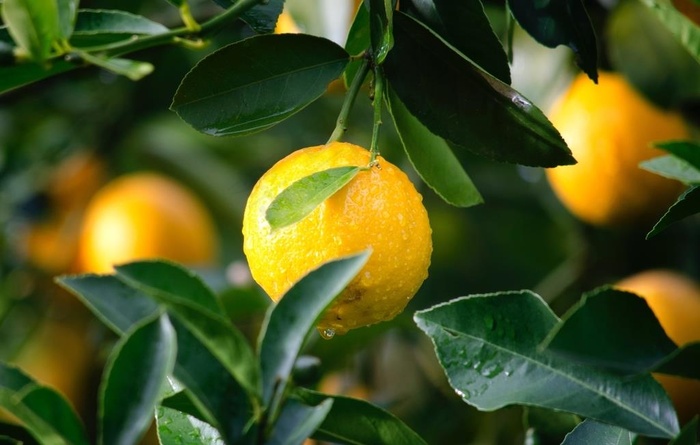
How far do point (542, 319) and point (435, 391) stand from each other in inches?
43.3

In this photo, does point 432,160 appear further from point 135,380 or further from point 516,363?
point 135,380

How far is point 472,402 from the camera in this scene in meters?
0.73

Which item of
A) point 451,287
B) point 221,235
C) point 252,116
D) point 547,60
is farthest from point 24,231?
point 252,116

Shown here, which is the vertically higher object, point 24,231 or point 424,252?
point 424,252

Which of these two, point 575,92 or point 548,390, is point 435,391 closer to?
point 575,92

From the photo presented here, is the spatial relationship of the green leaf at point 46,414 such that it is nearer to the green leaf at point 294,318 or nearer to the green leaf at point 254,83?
the green leaf at point 294,318

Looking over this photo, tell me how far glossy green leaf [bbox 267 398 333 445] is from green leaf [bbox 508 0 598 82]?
354mm

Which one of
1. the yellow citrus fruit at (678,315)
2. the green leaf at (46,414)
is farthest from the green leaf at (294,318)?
the yellow citrus fruit at (678,315)

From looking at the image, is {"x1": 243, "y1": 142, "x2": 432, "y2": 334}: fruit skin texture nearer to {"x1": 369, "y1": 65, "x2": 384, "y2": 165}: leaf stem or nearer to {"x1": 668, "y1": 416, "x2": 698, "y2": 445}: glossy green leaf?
{"x1": 369, "y1": 65, "x2": 384, "y2": 165}: leaf stem

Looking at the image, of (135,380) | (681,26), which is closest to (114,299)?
(135,380)

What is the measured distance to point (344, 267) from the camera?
62cm

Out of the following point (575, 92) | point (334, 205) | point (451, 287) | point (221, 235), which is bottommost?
point (221, 235)

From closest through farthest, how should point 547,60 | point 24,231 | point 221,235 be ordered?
point 547,60
point 24,231
point 221,235

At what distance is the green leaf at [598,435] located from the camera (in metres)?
0.76
